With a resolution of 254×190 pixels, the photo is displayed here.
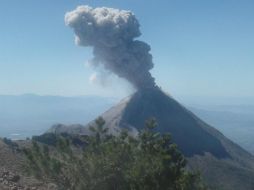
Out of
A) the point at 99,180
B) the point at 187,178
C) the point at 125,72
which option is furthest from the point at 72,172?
the point at 125,72

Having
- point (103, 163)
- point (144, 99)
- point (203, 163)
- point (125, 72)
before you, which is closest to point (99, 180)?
point (103, 163)

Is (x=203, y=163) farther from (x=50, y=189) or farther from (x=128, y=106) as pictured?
(x=50, y=189)

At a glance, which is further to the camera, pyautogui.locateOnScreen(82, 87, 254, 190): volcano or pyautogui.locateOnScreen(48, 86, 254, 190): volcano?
pyautogui.locateOnScreen(82, 87, 254, 190): volcano

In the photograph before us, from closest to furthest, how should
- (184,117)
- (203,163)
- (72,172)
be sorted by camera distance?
(72,172) → (203,163) → (184,117)

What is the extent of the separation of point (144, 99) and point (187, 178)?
140 meters

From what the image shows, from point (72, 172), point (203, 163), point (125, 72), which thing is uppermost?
point (125, 72)

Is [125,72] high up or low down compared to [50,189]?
up

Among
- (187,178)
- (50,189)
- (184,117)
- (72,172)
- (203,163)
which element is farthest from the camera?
(184,117)

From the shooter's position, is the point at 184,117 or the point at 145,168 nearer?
the point at 145,168

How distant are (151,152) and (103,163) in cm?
313

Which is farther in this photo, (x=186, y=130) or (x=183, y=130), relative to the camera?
(x=186, y=130)

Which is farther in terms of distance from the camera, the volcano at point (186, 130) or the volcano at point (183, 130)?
the volcano at point (186, 130)

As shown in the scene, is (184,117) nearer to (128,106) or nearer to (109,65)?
(128,106)

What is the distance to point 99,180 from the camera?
1172 inches
